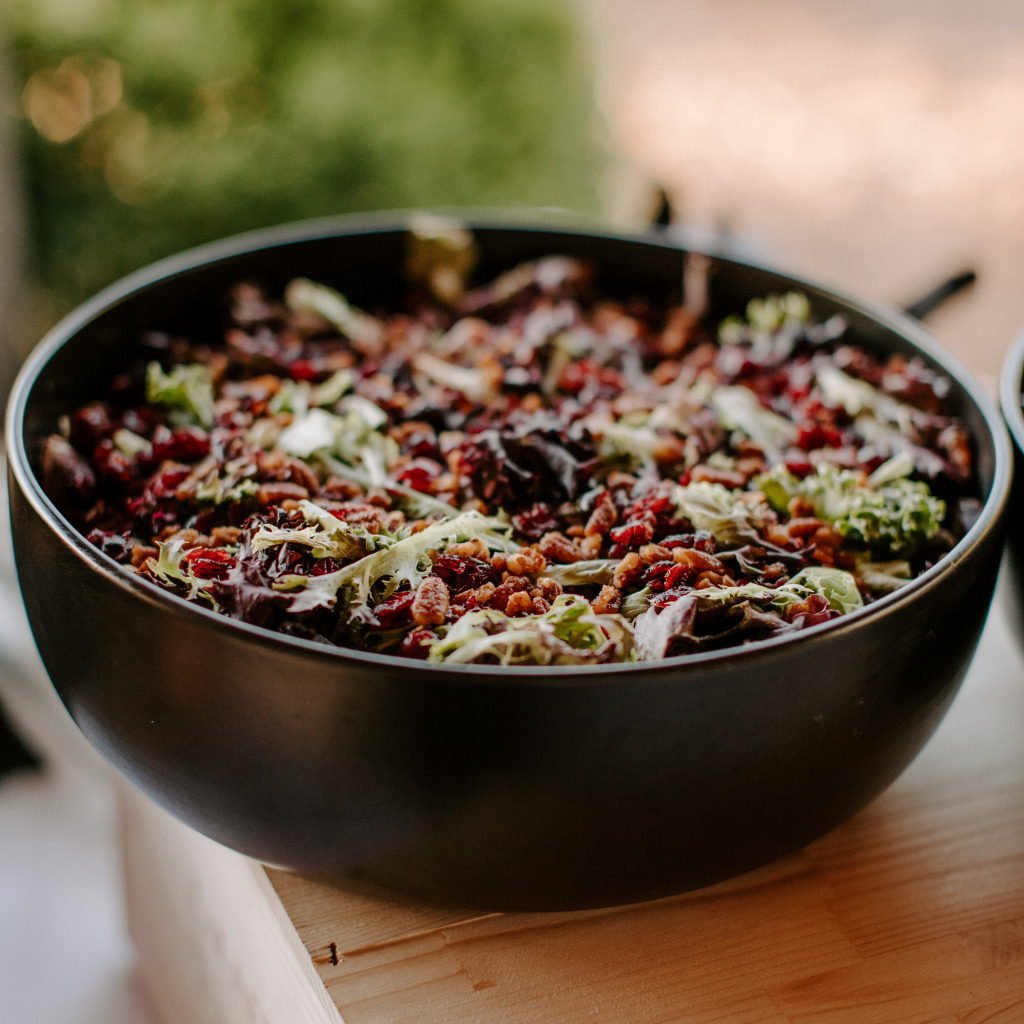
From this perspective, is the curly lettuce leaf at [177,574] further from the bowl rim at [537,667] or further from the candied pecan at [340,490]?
the candied pecan at [340,490]

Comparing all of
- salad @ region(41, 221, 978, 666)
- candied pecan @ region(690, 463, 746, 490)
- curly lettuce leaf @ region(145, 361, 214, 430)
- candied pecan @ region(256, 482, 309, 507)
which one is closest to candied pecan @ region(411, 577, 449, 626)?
salad @ region(41, 221, 978, 666)

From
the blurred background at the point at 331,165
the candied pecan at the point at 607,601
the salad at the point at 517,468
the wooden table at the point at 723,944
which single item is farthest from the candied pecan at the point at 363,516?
the blurred background at the point at 331,165

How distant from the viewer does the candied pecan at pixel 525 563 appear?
3.09 feet

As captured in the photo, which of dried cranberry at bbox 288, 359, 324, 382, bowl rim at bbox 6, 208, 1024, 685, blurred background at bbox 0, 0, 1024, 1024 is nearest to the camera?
bowl rim at bbox 6, 208, 1024, 685

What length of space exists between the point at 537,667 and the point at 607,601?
194 millimetres

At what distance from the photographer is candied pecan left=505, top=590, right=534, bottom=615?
0.88 m

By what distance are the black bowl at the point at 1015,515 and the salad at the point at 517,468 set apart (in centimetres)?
6

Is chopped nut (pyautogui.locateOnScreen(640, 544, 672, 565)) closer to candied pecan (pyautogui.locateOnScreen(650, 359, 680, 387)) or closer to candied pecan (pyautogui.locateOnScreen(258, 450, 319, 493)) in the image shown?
candied pecan (pyautogui.locateOnScreen(258, 450, 319, 493))

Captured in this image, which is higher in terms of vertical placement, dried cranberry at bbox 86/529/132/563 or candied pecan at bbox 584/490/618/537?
dried cranberry at bbox 86/529/132/563

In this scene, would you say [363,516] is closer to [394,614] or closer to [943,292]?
[394,614]

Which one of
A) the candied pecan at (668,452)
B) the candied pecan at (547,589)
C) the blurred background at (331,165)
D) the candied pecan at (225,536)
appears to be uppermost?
the candied pecan at (225,536)

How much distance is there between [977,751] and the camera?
3.68 ft

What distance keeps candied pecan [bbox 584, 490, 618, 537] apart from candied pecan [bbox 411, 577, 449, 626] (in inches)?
7.9

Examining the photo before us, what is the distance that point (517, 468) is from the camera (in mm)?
1088
